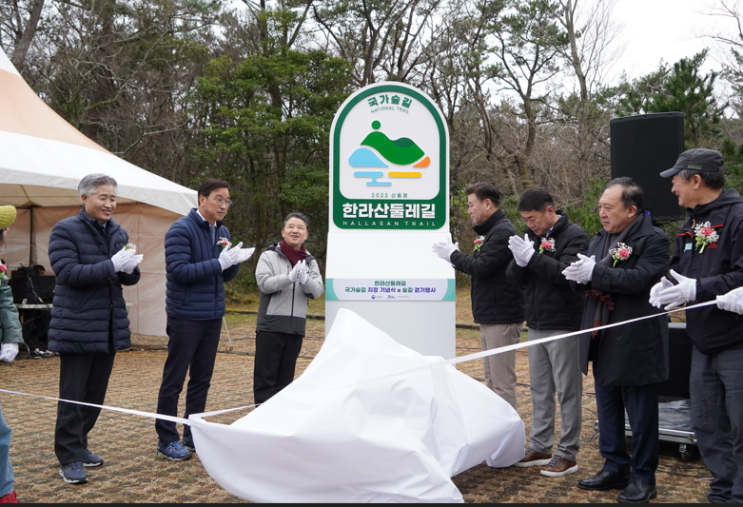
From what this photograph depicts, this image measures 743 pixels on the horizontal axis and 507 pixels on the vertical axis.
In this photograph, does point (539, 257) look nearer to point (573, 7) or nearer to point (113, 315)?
point (113, 315)

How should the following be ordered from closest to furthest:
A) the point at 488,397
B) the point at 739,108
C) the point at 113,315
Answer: the point at 488,397 < the point at 113,315 < the point at 739,108

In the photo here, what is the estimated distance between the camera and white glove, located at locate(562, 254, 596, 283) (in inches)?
128

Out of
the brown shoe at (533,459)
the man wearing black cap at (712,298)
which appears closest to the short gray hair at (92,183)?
the brown shoe at (533,459)

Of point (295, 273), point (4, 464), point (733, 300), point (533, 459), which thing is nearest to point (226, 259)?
point (295, 273)

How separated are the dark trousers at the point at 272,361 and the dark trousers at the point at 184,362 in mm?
326

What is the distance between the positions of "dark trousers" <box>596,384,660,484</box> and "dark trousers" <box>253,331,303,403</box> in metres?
1.92

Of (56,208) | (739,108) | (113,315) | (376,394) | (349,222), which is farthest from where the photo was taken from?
(739,108)

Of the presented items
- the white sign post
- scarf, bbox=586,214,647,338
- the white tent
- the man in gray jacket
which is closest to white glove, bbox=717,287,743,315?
scarf, bbox=586,214,647,338

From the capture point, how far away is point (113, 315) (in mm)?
3736

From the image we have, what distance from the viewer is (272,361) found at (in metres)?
4.27

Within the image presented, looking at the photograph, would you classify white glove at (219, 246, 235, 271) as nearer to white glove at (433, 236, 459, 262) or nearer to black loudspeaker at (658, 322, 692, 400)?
white glove at (433, 236, 459, 262)

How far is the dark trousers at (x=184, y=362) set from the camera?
397cm

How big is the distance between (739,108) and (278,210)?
12.5m

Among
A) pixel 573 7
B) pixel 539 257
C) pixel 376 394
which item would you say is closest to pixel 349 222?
pixel 539 257
